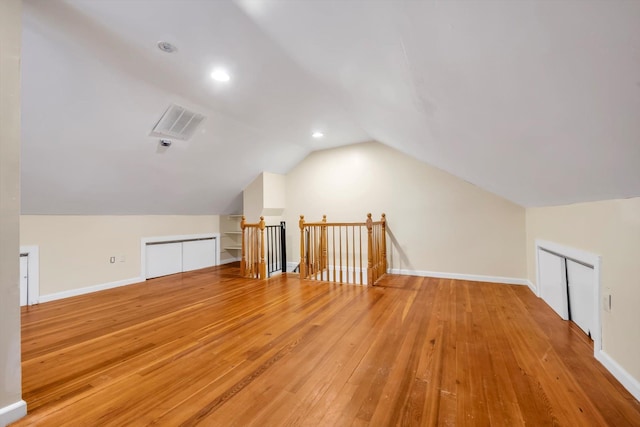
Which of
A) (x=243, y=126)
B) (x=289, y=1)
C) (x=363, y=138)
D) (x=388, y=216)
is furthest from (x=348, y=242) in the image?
(x=289, y=1)

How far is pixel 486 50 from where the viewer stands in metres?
0.85

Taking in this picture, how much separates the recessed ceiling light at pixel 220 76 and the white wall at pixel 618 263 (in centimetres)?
312

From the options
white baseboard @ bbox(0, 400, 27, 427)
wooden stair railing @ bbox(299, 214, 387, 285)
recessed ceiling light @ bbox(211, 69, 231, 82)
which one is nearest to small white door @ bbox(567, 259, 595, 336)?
wooden stair railing @ bbox(299, 214, 387, 285)

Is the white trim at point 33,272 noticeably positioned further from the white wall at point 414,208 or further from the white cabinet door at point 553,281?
the white cabinet door at point 553,281

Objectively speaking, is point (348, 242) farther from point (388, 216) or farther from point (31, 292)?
point (31, 292)

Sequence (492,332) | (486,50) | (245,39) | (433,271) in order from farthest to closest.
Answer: (433,271), (492,332), (245,39), (486,50)

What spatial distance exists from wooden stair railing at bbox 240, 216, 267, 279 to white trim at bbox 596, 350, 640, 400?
155 inches

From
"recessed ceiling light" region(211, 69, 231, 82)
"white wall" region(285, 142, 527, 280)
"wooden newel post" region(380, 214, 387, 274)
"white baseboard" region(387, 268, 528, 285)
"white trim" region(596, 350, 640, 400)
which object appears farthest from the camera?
"wooden newel post" region(380, 214, 387, 274)

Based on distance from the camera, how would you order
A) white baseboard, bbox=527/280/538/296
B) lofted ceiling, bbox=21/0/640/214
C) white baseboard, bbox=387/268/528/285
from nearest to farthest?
lofted ceiling, bbox=21/0/640/214, white baseboard, bbox=527/280/538/296, white baseboard, bbox=387/268/528/285

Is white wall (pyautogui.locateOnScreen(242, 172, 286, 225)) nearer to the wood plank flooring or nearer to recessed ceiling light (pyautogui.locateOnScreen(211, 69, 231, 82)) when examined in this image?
the wood plank flooring

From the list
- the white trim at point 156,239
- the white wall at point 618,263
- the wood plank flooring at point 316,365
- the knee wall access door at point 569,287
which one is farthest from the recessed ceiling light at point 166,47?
the knee wall access door at point 569,287

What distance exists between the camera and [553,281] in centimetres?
282

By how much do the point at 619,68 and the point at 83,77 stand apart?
338cm

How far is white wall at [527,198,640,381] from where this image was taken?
1.48 m
